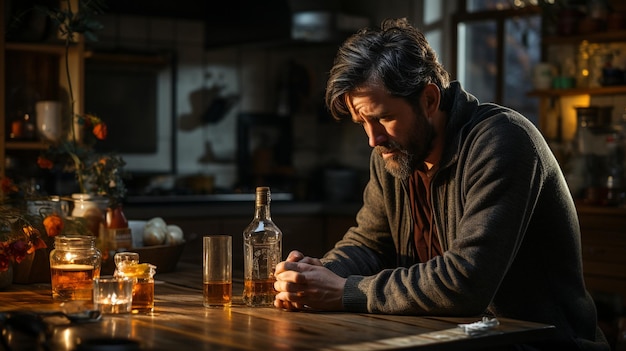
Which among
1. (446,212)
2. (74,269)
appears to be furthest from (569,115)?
(74,269)

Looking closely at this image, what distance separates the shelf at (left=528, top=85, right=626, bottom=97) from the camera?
17.2 ft

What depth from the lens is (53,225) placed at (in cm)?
242

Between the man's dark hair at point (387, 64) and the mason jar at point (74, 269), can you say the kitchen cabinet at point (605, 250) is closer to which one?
the man's dark hair at point (387, 64)

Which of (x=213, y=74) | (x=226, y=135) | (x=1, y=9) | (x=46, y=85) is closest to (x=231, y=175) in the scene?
(x=226, y=135)

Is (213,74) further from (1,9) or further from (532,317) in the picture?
(532,317)

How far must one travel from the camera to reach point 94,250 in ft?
7.14

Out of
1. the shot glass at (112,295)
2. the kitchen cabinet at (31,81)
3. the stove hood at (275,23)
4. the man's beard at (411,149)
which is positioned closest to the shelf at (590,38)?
the stove hood at (275,23)

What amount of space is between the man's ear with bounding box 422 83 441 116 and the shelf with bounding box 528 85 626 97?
10.5ft

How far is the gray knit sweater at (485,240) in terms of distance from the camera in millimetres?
1991

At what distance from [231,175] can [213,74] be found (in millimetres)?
724

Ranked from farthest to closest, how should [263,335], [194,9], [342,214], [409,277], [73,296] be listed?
[194,9] → [342,214] → [73,296] → [409,277] → [263,335]

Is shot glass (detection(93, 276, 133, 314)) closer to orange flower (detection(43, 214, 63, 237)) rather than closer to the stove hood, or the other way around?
orange flower (detection(43, 214, 63, 237))

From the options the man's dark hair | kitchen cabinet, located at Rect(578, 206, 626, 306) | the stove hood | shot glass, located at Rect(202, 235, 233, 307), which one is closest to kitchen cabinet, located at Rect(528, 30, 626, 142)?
kitchen cabinet, located at Rect(578, 206, 626, 306)

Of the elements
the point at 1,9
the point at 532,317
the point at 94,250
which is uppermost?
the point at 1,9
